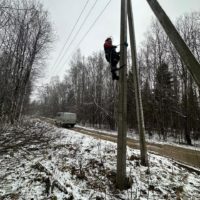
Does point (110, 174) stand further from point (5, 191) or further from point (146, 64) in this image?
point (146, 64)

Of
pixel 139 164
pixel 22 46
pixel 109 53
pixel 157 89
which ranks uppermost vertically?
pixel 22 46

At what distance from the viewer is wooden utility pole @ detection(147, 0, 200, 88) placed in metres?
2.83

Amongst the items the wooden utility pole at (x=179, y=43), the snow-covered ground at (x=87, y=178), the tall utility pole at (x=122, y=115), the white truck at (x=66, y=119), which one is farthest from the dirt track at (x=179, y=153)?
the white truck at (x=66, y=119)

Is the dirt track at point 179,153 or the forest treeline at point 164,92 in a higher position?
the forest treeline at point 164,92

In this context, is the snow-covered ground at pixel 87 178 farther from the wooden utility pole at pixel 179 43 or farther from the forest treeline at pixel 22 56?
the forest treeline at pixel 22 56

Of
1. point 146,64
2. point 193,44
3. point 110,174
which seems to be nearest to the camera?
point 110,174

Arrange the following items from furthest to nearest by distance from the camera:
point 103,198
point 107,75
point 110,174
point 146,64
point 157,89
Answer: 1. point 107,75
2. point 146,64
3. point 157,89
4. point 110,174
5. point 103,198

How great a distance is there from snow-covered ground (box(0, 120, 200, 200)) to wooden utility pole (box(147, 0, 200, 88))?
11.2 feet

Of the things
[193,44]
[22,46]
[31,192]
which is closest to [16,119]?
[22,46]

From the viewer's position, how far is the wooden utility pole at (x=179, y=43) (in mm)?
2826

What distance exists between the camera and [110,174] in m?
5.63

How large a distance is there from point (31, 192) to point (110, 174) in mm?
2551

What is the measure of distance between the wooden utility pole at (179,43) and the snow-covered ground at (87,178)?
3.40m

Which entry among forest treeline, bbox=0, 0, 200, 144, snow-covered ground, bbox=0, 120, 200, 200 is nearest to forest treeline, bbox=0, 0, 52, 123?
forest treeline, bbox=0, 0, 200, 144
